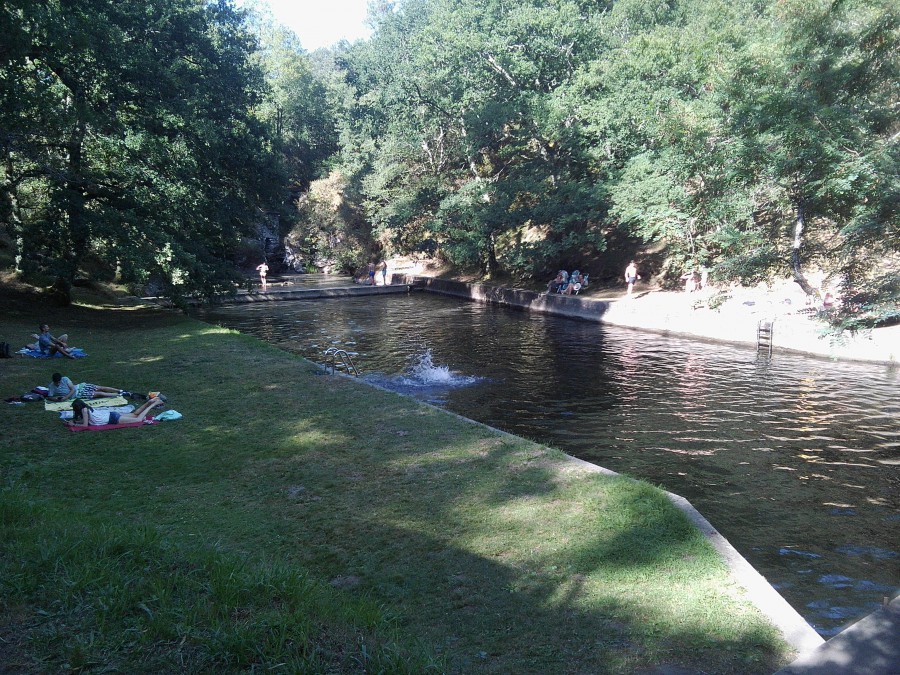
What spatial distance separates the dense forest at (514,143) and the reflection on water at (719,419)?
7.93 ft

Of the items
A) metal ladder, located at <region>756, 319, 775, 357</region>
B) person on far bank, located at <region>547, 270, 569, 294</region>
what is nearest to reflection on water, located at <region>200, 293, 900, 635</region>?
metal ladder, located at <region>756, 319, 775, 357</region>

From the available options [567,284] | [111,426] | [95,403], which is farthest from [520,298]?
[111,426]

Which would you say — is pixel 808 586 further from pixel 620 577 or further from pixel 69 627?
pixel 69 627

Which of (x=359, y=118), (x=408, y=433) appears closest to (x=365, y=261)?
(x=359, y=118)

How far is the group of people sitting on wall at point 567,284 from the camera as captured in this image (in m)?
30.5

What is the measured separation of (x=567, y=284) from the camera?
31312 mm

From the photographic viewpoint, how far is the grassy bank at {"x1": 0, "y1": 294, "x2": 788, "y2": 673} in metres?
3.82

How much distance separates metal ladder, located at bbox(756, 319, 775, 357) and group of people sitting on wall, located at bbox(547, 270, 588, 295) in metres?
11.9

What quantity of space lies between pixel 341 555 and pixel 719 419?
8.86 meters

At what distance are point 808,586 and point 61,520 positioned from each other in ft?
23.2

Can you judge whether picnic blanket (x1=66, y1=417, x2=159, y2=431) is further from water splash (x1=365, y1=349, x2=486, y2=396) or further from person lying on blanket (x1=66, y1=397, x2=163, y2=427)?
water splash (x1=365, y1=349, x2=486, y2=396)

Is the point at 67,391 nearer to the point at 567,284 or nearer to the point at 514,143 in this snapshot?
the point at 567,284

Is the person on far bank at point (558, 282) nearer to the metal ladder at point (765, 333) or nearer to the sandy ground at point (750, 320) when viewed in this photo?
the sandy ground at point (750, 320)

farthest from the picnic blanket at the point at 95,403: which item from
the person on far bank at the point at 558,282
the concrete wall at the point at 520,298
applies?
the person on far bank at the point at 558,282
